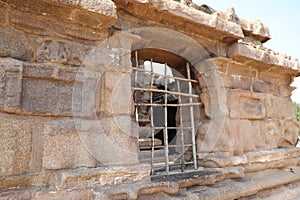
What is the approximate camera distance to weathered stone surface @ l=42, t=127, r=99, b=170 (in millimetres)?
1165

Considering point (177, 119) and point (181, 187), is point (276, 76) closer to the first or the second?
point (177, 119)

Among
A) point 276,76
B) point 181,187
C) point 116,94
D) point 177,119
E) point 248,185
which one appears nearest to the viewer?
point 116,94

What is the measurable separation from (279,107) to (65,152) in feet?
7.37

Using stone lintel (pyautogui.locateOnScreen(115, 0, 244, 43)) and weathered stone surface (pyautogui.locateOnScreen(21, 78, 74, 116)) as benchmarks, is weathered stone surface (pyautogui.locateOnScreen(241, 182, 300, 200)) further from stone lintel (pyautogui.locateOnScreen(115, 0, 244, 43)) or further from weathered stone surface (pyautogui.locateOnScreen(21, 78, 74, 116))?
weathered stone surface (pyautogui.locateOnScreen(21, 78, 74, 116))

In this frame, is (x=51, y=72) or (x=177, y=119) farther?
(x=177, y=119)

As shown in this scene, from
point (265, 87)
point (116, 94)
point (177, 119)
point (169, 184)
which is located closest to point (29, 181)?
point (116, 94)

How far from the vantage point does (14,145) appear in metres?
1.10

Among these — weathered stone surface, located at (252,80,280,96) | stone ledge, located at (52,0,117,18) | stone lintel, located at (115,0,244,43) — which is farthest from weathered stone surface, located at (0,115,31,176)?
weathered stone surface, located at (252,80,280,96)

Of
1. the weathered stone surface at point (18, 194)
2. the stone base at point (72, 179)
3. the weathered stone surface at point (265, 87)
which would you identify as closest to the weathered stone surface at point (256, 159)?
the weathered stone surface at point (265, 87)

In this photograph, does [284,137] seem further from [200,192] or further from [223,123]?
[200,192]

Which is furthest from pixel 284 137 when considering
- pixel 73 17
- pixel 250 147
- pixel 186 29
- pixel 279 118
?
pixel 73 17

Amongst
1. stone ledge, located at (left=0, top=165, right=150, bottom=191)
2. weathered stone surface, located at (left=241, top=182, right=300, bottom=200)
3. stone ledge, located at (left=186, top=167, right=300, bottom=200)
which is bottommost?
weathered stone surface, located at (left=241, top=182, right=300, bottom=200)

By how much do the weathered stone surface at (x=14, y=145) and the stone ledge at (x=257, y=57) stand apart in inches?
68.6

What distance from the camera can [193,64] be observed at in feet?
7.05
